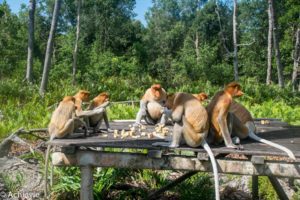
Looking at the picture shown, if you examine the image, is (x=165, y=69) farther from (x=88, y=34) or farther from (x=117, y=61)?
(x=88, y=34)

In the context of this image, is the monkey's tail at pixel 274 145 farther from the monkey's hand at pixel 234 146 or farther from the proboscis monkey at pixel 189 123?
the proboscis monkey at pixel 189 123

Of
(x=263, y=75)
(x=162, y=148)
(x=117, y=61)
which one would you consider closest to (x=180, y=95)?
(x=162, y=148)

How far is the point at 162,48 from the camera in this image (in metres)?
37.6

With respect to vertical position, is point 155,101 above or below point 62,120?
above

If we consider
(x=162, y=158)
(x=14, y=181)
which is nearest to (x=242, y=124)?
(x=162, y=158)

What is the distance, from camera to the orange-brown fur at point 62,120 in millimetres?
5137

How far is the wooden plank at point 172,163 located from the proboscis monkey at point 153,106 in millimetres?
2064

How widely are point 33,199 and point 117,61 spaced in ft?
71.8

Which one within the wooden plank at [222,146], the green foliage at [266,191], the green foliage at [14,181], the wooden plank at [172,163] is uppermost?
the wooden plank at [222,146]

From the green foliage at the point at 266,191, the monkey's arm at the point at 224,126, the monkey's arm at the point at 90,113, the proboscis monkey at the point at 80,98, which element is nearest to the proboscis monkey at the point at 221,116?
the monkey's arm at the point at 224,126

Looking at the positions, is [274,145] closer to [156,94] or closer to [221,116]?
[221,116]

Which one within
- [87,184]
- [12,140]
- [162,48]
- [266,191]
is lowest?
[266,191]

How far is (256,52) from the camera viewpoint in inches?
1357

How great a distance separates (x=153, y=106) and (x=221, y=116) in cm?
240
